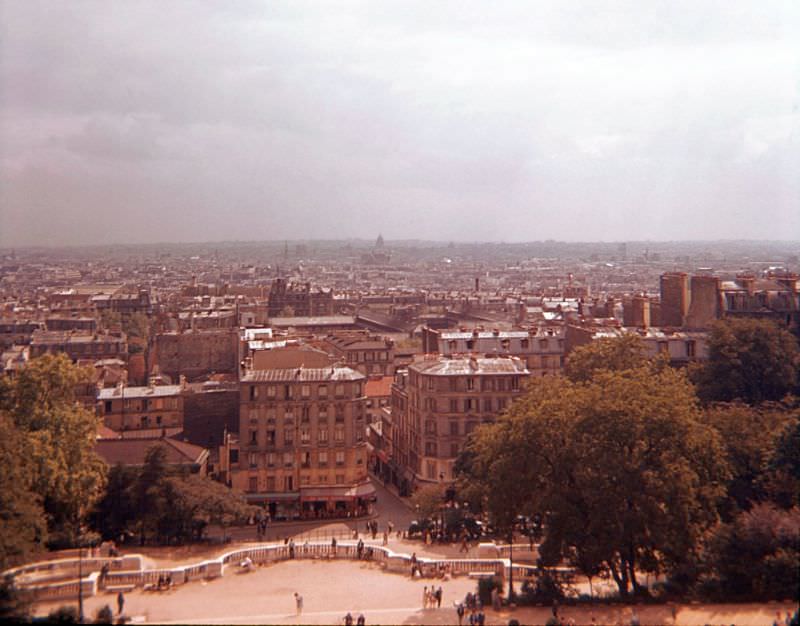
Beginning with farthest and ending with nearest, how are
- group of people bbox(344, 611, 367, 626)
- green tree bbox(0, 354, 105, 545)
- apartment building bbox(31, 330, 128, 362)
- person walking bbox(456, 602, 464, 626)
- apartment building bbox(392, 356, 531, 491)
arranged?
apartment building bbox(31, 330, 128, 362) < apartment building bbox(392, 356, 531, 491) < green tree bbox(0, 354, 105, 545) < person walking bbox(456, 602, 464, 626) < group of people bbox(344, 611, 367, 626)

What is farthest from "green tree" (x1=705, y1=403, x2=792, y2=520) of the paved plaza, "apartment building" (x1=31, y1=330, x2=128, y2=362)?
"apartment building" (x1=31, y1=330, x2=128, y2=362)

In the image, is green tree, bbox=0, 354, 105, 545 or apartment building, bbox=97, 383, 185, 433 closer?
green tree, bbox=0, 354, 105, 545

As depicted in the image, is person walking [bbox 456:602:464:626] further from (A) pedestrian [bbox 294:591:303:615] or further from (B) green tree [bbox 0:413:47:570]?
(B) green tree [bbox 0:413:47:570]

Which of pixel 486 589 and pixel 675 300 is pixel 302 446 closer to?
pixel 486 589

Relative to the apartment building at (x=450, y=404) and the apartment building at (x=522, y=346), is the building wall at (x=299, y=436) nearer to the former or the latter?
the apartment building at (x=450, y=404)

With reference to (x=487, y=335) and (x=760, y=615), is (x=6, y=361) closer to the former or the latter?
(x=487, y=335)
